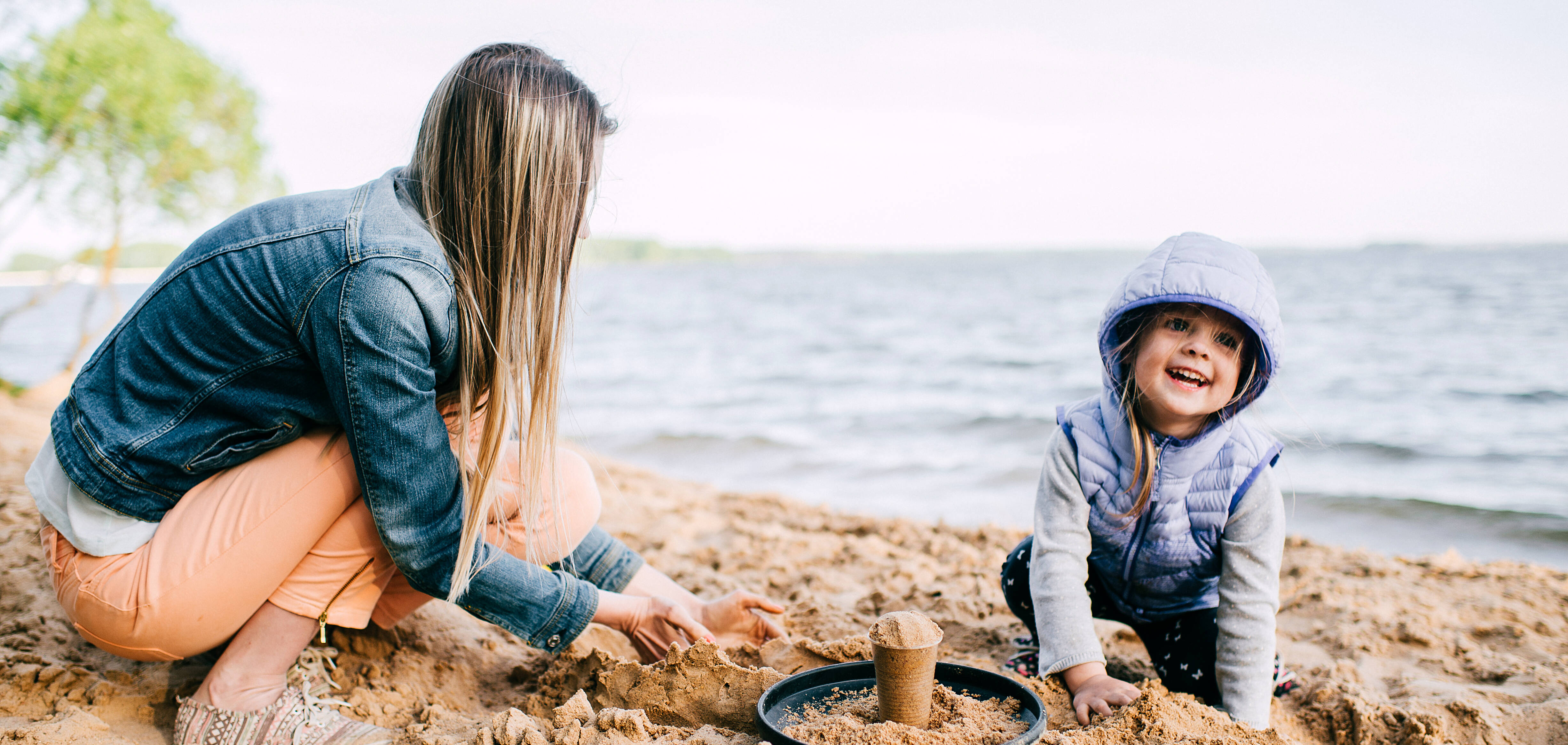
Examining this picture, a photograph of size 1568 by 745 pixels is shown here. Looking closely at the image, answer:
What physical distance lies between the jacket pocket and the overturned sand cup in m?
1.16

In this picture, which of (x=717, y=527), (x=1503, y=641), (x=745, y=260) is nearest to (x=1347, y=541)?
(x=1503, y=641)

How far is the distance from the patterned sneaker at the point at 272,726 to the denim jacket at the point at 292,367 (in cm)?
39

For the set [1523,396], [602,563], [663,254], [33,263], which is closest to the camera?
[602,563]

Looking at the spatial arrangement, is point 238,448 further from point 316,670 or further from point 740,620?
point 740,620

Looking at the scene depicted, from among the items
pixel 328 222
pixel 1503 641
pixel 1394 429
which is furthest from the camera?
pixel 1394 429

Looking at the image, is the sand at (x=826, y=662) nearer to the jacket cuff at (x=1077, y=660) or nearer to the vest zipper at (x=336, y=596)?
the jacket cuff at (x=1077, y=660)

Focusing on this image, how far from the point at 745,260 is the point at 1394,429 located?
241 feet

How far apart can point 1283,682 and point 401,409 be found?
2182mm

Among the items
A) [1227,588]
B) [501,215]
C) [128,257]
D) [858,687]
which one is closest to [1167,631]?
[1227,588]

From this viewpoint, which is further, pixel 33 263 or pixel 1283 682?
pixel 33 263

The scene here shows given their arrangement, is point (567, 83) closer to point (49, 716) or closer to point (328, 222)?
point (328, 222)

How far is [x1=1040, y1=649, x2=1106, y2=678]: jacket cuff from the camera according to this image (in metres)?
1.93

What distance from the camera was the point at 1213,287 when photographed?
1867 millimetres

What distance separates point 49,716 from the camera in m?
1.81
